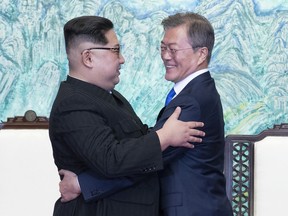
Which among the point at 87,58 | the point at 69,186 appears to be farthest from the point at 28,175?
the point at 87,58

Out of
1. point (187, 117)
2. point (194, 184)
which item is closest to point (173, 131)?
point (187, 117)

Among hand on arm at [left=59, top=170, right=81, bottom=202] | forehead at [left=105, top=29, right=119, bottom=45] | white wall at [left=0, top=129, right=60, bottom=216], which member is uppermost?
forehead at [left=105, top=29, right=119, bottom=45]

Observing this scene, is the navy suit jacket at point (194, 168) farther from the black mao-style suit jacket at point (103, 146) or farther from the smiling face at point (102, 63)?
the smiling face at point (102, 63)

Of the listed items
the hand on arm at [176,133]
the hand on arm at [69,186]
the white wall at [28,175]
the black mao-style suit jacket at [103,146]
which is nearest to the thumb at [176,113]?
the hand on arm at [176,133]

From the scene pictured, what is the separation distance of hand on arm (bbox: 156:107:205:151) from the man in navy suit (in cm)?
7

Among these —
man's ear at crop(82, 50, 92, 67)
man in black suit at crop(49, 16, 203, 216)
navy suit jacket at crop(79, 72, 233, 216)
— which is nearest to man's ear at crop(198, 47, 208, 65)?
navy suit jacket at crop(79, 72, 233, 216)

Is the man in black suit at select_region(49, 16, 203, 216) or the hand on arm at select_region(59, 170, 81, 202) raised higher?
the man in black suit at select_region(49, 16, 203, 216)

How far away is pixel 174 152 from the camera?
232cm

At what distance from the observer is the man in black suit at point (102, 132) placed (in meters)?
2.16

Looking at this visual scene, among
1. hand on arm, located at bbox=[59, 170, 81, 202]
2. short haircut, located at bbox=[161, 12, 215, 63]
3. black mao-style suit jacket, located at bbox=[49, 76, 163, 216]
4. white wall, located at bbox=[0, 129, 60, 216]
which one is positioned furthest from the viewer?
white wall, located at bbox=[0, 129, 60, 216]

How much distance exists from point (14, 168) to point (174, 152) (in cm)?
158

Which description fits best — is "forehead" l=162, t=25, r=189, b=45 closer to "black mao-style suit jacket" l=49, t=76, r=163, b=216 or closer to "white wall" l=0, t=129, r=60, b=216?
"black mao-style suit jacket" l=49, t=76, r=163, b=216

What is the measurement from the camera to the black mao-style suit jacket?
84.7 inches

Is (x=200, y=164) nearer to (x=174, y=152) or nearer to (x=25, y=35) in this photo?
(x=174, y=152)
